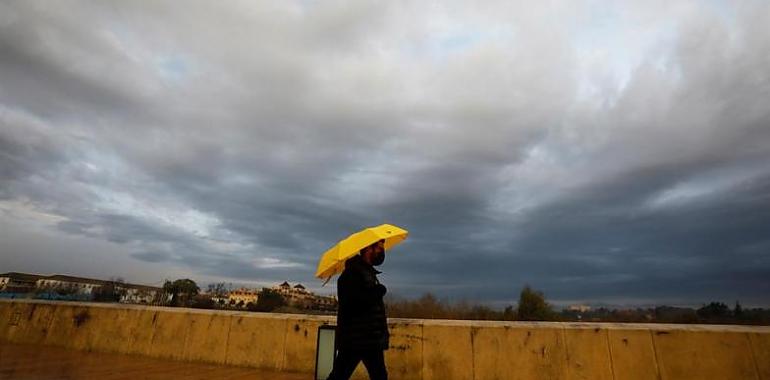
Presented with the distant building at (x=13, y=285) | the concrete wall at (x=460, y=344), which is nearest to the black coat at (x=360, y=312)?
the concrete wall at (x=460, y=344)

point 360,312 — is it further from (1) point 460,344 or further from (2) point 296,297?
(2) point 296,297

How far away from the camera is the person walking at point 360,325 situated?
3.56 metres

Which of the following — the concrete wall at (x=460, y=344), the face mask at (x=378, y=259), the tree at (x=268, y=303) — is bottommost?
the concrete wall at (x=460, y=344)

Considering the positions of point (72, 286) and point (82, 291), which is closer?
point (82, 291)

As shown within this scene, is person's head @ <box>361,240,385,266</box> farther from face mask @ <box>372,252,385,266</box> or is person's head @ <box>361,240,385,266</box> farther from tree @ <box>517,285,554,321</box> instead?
tree @ <box>517,285,554,321</box>

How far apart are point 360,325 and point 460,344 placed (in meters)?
2.63

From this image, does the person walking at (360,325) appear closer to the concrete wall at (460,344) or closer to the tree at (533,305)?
the concrete wall at (460,344)

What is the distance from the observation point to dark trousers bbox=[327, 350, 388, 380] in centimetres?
356

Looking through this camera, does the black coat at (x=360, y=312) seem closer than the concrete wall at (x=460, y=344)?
Yes

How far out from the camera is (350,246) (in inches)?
152

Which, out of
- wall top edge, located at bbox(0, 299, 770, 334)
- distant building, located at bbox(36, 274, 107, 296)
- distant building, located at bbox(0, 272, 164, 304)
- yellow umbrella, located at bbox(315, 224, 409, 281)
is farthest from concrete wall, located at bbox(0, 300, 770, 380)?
distant building, located at bbox(36, 274, 107, 296)

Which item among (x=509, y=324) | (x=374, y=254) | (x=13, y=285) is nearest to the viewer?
(x=374, y=254)

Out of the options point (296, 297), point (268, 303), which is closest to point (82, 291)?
point (268, 303)

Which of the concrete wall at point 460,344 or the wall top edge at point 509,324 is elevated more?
the wall top edge at point 509,324
